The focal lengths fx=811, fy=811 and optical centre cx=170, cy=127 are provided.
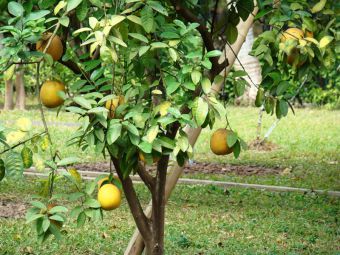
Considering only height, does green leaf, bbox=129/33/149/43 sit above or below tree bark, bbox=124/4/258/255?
above

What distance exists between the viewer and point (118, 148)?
10.4 feet

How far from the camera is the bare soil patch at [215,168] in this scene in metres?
10.8

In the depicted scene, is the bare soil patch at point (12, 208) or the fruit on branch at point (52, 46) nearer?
the fruit on branch at point (52, 46)

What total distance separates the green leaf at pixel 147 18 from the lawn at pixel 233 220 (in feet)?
11.1

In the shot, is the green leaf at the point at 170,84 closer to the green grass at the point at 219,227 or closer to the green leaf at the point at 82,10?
the green leaf at the point at 82,10

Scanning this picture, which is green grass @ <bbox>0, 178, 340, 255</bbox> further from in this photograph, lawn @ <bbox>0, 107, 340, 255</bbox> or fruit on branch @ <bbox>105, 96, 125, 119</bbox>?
fruit on branch @ <bbox>105, 96, 125, 119</bbox>

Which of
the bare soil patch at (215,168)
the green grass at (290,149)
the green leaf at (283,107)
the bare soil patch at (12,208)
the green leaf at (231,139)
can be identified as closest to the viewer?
the green leaf at (231,139)

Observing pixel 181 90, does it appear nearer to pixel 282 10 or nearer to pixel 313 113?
pixel 282 10

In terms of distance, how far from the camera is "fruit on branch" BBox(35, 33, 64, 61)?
10.6 ft

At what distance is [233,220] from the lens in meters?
7.55

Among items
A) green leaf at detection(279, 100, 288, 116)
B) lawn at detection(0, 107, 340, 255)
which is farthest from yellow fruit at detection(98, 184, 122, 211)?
lawn at detection(0, 107, 340, 255)

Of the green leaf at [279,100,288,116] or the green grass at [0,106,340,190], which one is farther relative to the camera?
the green grass at [0,106,340,190]

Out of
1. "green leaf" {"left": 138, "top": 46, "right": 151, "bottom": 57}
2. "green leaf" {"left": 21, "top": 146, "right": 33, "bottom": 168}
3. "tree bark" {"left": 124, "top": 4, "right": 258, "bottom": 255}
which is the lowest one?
"tree bark" {"left": 124, "top": 4, "right": 258, "bottom": 255}

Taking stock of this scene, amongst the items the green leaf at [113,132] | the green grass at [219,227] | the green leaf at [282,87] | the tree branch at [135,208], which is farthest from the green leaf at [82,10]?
the green grass at [219,227]
